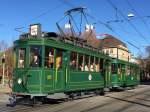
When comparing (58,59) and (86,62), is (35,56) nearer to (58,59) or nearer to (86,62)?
(58,59)

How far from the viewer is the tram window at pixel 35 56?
17562 mm

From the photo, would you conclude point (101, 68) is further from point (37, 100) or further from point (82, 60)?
point (37, 100)

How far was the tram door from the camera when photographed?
18.6 meters

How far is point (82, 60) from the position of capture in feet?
71.6

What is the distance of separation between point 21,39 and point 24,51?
0.63m

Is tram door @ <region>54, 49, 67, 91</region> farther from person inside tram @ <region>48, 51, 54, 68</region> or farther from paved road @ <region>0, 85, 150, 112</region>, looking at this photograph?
paved road @ <region>0, 85, 150, 112</region>

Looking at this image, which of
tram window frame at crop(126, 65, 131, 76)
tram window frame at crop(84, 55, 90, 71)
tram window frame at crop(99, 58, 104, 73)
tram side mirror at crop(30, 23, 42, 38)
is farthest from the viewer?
tram window frame at crop(126, 65, 131, 76)

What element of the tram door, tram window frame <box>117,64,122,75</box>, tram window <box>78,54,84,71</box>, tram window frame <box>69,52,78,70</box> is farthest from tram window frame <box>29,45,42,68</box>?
tram window frame <box>117,64,122,75</box>

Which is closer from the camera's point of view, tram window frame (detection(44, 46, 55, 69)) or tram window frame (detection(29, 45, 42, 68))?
tram window frame (detection(29, 45, 42, 68))

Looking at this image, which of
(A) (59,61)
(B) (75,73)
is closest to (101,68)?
(B) (75,73)

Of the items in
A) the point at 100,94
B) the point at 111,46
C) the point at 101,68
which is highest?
the point at 111,46

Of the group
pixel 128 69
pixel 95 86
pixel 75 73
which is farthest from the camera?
pixel 128 69

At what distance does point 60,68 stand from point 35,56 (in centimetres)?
178

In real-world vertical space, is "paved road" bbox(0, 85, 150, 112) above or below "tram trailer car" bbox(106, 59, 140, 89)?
below
